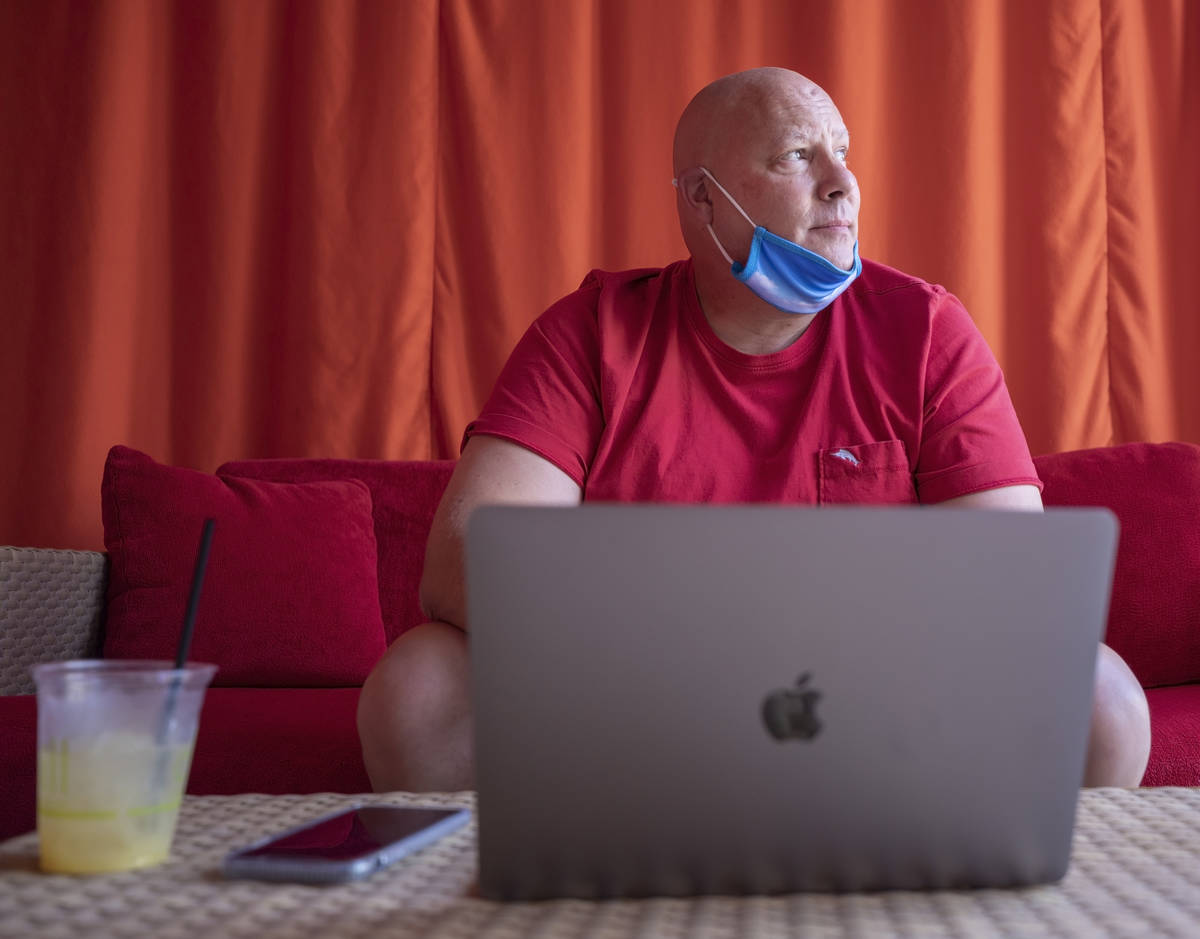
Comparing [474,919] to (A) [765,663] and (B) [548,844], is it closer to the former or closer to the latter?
(B) [548,844]

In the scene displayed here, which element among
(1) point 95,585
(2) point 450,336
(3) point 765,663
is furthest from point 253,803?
(2) point 450,336

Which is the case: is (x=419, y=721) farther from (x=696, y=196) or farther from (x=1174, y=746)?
(x=1174, y=746)

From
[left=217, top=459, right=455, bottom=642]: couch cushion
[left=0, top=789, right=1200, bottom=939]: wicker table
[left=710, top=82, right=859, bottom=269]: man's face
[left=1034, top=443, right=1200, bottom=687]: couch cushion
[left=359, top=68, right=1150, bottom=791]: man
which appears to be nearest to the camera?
[left=0, top=789, right=1200, bottom=939]: wicker table

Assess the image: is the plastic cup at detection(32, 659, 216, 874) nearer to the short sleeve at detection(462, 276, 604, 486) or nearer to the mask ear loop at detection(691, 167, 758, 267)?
the short sleeve at detection(462, 276, 604, 486)

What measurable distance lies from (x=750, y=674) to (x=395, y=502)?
5.56 ft

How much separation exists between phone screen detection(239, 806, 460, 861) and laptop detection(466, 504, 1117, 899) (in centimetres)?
10

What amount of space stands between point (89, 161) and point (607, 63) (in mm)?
1158

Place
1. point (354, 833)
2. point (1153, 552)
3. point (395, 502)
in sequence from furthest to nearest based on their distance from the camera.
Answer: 1. point (395, 502)
2. point (1153, 552)
3. point (354, 833)

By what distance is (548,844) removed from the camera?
1.91 feet

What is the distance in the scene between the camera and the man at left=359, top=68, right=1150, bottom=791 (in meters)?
1.43

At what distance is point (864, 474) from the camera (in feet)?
4.77

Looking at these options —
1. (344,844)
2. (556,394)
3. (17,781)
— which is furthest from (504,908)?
(17,781)

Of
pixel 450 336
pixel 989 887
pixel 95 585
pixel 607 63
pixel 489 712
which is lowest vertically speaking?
pixel 95 585

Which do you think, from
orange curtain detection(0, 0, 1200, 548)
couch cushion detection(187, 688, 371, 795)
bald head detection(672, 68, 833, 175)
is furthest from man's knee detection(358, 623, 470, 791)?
orange curtain detection(0, 0, 1200, 548)
